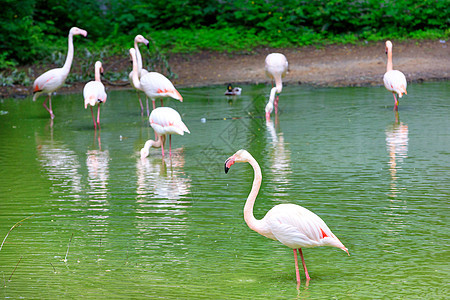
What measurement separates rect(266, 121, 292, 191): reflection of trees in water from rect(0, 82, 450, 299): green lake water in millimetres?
27

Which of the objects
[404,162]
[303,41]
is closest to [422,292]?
[404,162]

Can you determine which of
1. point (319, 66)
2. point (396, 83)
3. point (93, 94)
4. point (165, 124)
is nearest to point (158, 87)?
point (93, 94)

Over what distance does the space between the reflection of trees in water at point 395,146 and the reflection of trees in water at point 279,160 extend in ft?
3.92

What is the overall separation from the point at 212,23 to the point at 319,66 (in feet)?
22.3

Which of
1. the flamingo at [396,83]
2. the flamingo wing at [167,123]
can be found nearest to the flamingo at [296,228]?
the flamingo wing at [167,123]

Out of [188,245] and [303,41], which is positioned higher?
[303,41]

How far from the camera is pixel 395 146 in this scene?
934 cm

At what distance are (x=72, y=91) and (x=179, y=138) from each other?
22.7 feet

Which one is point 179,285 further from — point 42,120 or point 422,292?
point 42,120

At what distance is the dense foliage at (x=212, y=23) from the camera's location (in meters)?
19.7

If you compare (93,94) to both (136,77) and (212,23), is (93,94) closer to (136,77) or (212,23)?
(136,77)

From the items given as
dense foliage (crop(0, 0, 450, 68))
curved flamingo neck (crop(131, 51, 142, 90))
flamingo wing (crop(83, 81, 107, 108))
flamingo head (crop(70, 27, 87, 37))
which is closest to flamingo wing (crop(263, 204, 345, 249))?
flamingo wing (crop(83, 81, 107, 108))

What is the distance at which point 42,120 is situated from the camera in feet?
42.8

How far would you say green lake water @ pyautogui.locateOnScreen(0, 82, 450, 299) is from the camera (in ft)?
16.4
